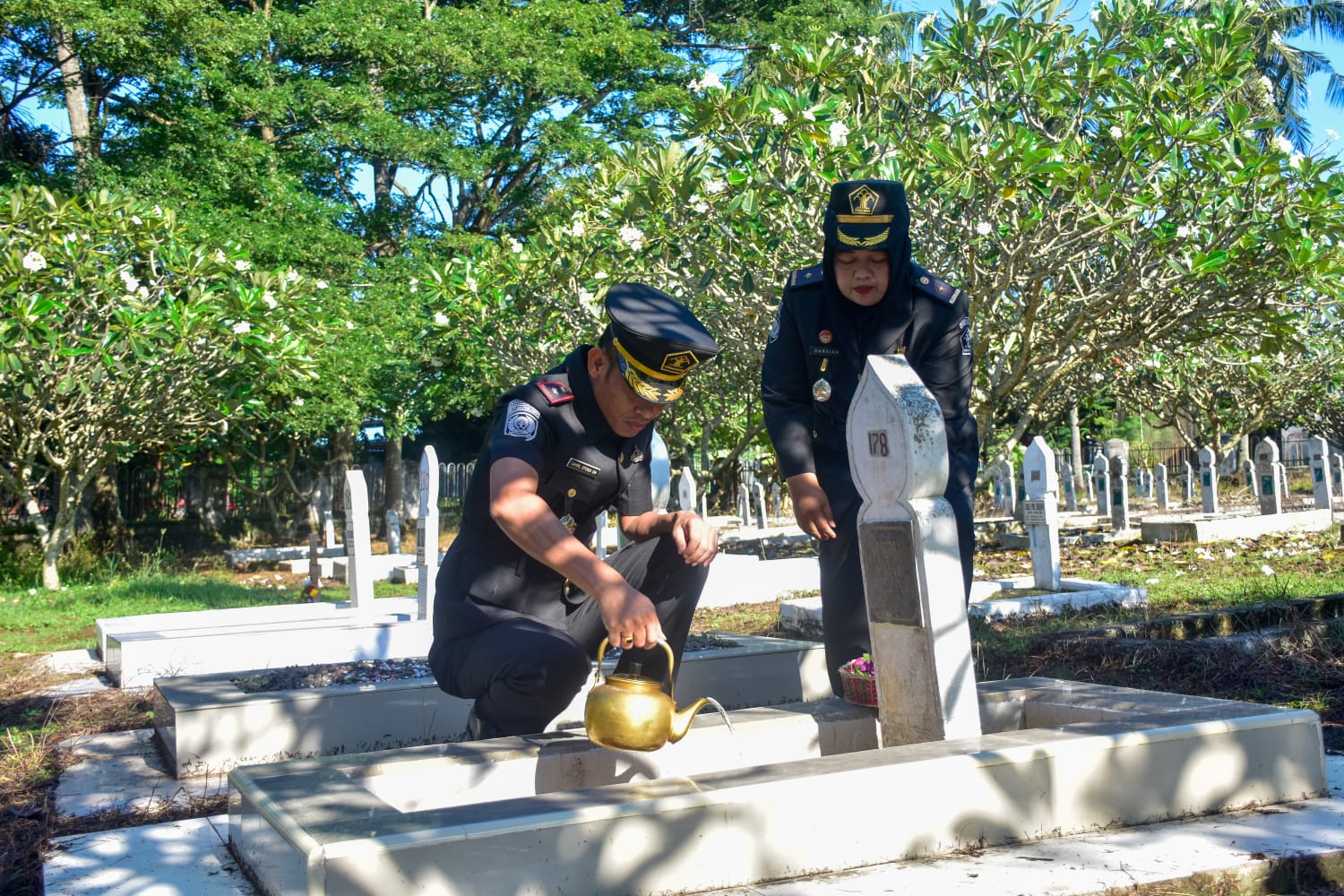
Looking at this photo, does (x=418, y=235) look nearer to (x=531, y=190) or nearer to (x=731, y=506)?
(x=531, y=190)

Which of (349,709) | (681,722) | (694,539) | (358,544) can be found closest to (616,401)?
(694,539)

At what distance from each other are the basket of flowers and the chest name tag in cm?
103

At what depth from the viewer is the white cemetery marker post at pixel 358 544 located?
8906 millimetres

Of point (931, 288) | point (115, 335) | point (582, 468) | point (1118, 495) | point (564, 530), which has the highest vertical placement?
point (115, 335)

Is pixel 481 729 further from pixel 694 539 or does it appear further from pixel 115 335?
pixel 115 335

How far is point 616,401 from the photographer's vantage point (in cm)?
336

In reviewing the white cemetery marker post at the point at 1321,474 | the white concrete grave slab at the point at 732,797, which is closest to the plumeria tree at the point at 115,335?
the white concrete grave slab at the point at 732,797

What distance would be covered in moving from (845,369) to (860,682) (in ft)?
3.49

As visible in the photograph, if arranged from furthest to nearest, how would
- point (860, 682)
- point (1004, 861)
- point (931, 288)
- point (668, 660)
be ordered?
point (931, 288), point (860, 682), point (668, 660), point (1004, 861)

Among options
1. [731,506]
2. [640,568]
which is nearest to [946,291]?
[640,568]

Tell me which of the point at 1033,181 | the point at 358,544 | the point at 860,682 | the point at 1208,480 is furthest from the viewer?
the point at 1208,480

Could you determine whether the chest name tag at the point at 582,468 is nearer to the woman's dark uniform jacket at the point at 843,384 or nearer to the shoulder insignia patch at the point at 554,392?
the shoulder insignia patch at the point at 554,392

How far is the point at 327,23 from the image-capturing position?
1769 cm

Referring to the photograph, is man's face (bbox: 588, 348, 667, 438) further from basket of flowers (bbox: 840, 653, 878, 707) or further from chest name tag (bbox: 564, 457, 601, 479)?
basket of flowers (bbox: 840, 653, 878, 707)
